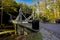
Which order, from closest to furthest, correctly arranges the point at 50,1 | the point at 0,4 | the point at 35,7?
the point at 0,4 < the point at 50,1 < the point at 35,7

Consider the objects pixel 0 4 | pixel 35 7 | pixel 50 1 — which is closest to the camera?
pixel 0 4

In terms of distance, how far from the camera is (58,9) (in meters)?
14.8

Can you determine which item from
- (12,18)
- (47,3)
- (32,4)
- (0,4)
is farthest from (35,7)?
(0,4)

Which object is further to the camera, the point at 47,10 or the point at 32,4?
the point at 32,4

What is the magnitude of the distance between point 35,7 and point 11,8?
3.23 meters

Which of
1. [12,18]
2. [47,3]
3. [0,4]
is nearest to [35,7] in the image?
[47,3]

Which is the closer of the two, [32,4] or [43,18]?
A: [43,18]

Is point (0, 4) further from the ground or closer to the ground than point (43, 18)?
further from the ground

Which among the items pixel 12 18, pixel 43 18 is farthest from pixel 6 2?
pixel 43 18

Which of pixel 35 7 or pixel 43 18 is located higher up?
pixel 35 7

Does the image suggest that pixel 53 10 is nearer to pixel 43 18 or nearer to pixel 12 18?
pixel 43 18

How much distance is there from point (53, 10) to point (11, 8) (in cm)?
408

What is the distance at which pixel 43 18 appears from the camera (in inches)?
642

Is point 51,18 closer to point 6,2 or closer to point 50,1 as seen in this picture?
point 50,1
